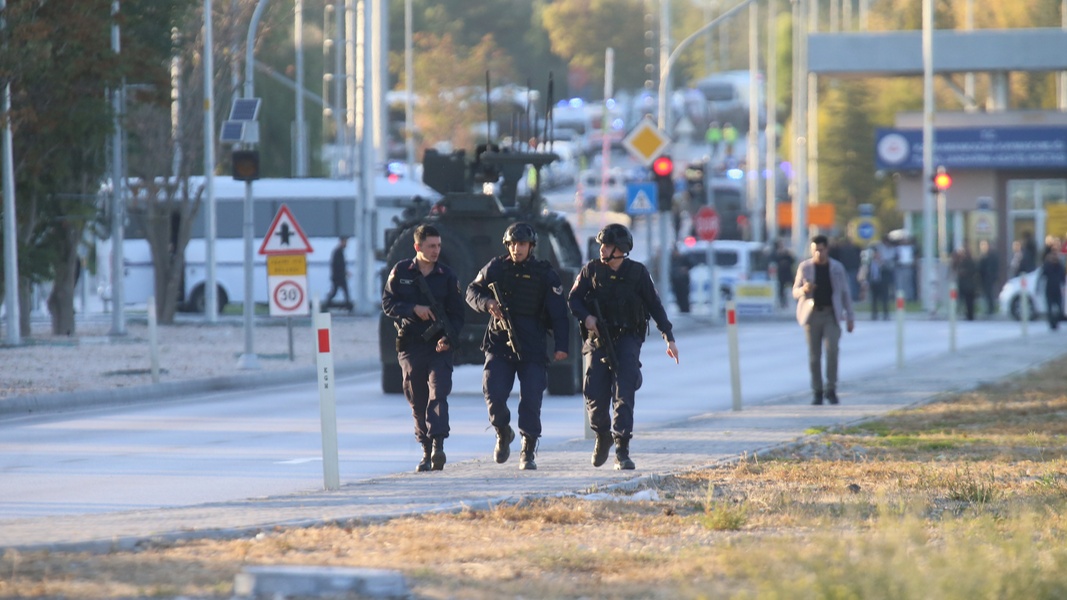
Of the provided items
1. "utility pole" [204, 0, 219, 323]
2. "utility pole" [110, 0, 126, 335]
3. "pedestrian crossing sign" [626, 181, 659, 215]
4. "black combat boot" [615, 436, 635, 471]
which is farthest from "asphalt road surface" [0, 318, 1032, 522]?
"utility pole" [204, 0, 219, 323]

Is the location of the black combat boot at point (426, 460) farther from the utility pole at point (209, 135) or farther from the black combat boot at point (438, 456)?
the utility pole at point (209, 135)

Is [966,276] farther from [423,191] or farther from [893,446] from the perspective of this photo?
[893,446]

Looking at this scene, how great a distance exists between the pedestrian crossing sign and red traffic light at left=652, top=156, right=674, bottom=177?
0.82 metres

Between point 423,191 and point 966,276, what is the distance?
17275 mm

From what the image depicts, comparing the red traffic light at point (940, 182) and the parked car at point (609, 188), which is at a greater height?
the parked car at point (609, 188)

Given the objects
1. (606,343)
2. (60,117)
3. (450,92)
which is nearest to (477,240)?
(606,343)

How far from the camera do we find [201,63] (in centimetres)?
3781

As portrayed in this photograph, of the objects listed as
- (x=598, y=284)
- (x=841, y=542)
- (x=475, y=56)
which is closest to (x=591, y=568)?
(x=841, y=542)

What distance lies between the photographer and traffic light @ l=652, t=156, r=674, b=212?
32.8 metres

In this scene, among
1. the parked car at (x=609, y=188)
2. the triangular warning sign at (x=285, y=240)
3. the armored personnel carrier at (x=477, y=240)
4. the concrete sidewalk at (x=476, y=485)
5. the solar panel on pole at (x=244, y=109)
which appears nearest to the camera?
the concrete sidewalk at (x=476, y=485)

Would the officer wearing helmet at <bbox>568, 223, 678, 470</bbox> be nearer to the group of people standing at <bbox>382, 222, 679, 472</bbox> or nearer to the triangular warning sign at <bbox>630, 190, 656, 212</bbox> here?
the group of people standing at <bbox>382, 222, 679, 472</bbox>

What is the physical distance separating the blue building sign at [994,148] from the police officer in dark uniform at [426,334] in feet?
128

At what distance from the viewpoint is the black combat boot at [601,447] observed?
12.1m

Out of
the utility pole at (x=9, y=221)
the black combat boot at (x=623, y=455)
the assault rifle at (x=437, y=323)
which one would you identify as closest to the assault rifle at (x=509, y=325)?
the assault rifle at (x=437, y=323)
